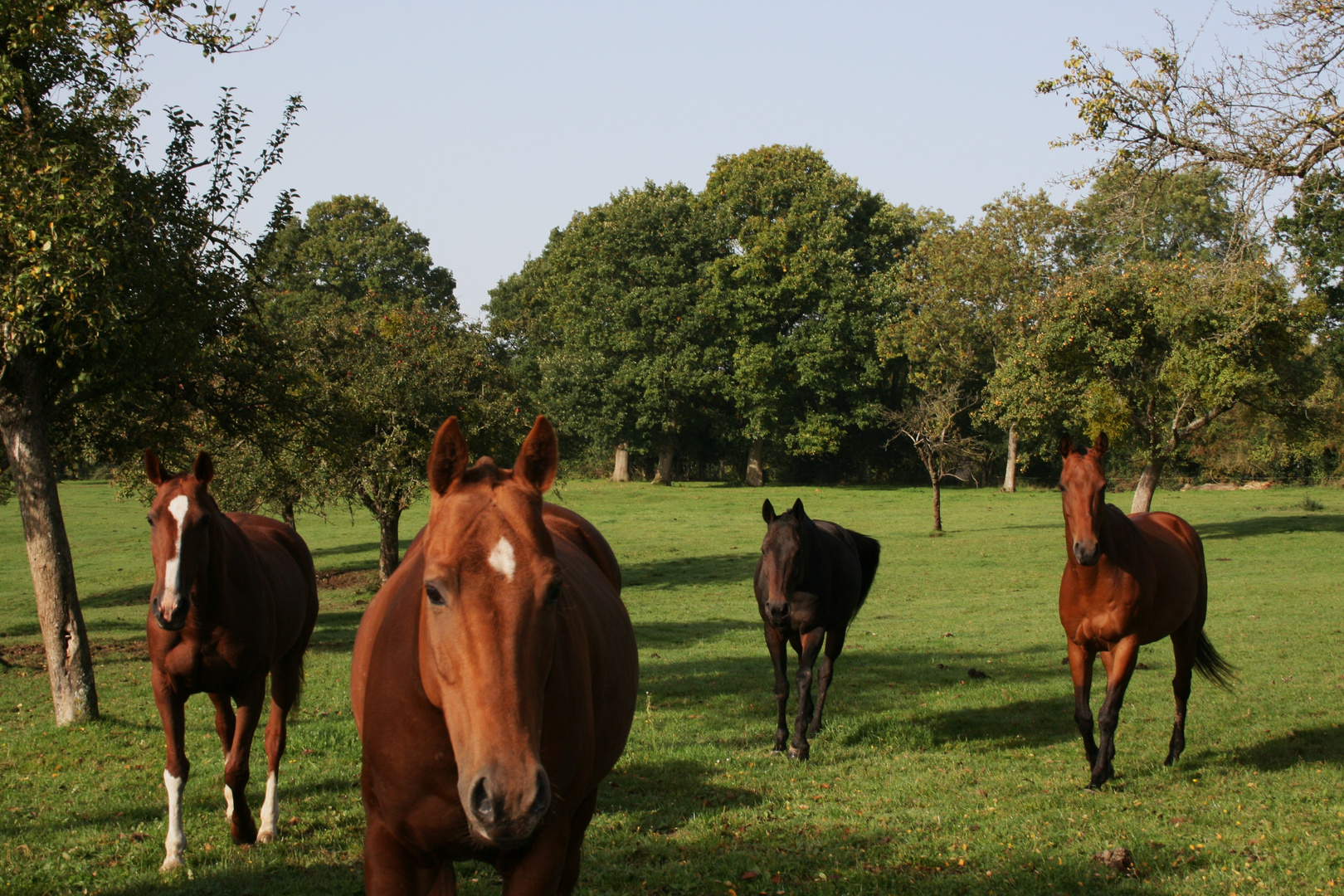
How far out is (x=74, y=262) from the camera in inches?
332

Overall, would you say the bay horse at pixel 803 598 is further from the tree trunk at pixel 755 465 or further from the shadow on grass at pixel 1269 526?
the tree trunk at pixel 755 465

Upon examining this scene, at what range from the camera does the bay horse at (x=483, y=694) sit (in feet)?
7.61

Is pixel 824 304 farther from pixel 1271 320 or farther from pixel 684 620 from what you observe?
pixel 684 620

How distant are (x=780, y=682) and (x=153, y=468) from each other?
562cm

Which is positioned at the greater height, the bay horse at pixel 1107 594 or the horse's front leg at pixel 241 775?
the bay horse at pixel 1107 594

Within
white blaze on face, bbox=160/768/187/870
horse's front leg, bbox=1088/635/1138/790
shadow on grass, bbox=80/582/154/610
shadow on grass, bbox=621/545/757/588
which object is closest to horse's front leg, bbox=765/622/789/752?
horse's front leg, bbox=1088/635/1138/790

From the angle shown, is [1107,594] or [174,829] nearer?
[174,829]

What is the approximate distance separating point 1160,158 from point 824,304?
3824 cm

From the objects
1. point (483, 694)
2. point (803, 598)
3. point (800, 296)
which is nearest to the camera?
point (483, 694)

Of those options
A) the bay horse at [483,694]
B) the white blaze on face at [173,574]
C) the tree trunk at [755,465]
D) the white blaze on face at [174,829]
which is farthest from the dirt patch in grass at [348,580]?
the tree trunk at [755,465]

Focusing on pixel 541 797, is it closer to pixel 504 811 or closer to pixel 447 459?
pixel 504 811

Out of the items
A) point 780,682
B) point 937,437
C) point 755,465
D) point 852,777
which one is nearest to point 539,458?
point 852,777

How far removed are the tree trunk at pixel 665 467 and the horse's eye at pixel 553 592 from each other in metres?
47.2

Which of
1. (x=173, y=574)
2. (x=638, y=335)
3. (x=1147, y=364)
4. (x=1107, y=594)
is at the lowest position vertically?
(x=1107, y=594)
